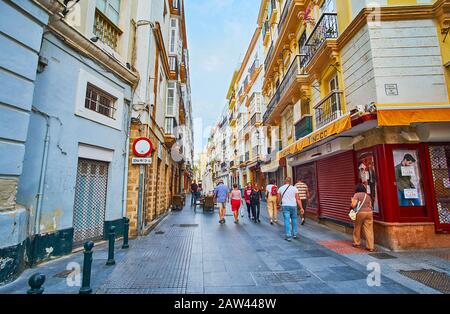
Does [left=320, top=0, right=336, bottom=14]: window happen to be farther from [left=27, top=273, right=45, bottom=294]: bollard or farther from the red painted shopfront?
[left=27, top=273, right=45, bottom=294]: bollard

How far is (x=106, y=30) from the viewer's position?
7113 mm

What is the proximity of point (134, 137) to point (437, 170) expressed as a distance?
926cm

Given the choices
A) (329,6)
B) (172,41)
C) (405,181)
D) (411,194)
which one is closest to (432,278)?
(411,194)

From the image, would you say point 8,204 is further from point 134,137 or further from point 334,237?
point 334,237

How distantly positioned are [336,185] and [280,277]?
573 centimetres

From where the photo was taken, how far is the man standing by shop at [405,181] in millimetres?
6141

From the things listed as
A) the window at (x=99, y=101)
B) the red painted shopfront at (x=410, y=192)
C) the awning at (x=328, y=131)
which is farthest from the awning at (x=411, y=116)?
the window at (x=99, y=101)

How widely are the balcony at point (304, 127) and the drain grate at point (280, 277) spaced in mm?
7491

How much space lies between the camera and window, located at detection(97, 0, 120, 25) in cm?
699

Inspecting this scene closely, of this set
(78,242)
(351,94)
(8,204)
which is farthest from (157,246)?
(351,94)

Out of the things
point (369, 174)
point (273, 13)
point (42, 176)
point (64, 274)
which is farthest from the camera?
point (273, 13)

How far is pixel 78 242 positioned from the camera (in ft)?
19.3

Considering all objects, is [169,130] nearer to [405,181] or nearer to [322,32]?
[322,32]

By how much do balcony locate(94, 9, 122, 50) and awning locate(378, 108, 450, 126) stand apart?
323 inches
